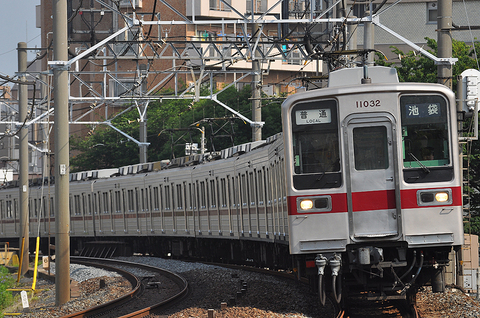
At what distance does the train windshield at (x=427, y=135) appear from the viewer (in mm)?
9055

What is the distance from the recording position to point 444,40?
12.1 metres

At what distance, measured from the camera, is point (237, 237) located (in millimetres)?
18578

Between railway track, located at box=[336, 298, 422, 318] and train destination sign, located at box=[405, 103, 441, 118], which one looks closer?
train destination sign, located at box=[405, 103, 441, 118]

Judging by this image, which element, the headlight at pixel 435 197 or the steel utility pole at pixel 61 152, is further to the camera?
the steel utility pole at pixel 61 152

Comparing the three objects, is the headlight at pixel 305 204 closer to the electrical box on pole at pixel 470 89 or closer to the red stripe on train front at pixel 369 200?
the red stripe on train front at pixel 369 200

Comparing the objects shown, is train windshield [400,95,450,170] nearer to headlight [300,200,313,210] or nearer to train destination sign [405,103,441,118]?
train destination sign [405,103,441,118]

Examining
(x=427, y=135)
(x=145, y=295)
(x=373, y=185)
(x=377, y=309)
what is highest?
(x=427, y=135)

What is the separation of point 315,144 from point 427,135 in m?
1.30

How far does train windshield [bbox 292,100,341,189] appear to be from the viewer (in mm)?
9172

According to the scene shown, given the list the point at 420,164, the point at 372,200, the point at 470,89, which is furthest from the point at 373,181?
the point at 470,89

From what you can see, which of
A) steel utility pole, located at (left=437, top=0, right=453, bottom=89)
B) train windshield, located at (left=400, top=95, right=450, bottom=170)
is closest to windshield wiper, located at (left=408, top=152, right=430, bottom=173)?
train windshield, located at (left=400, top=95, right=450, bottom=170)

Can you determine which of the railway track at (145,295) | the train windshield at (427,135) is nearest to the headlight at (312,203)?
the train windshield at (427,135)

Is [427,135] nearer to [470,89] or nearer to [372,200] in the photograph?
[372,200]

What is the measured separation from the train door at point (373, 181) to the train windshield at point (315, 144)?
193mm
